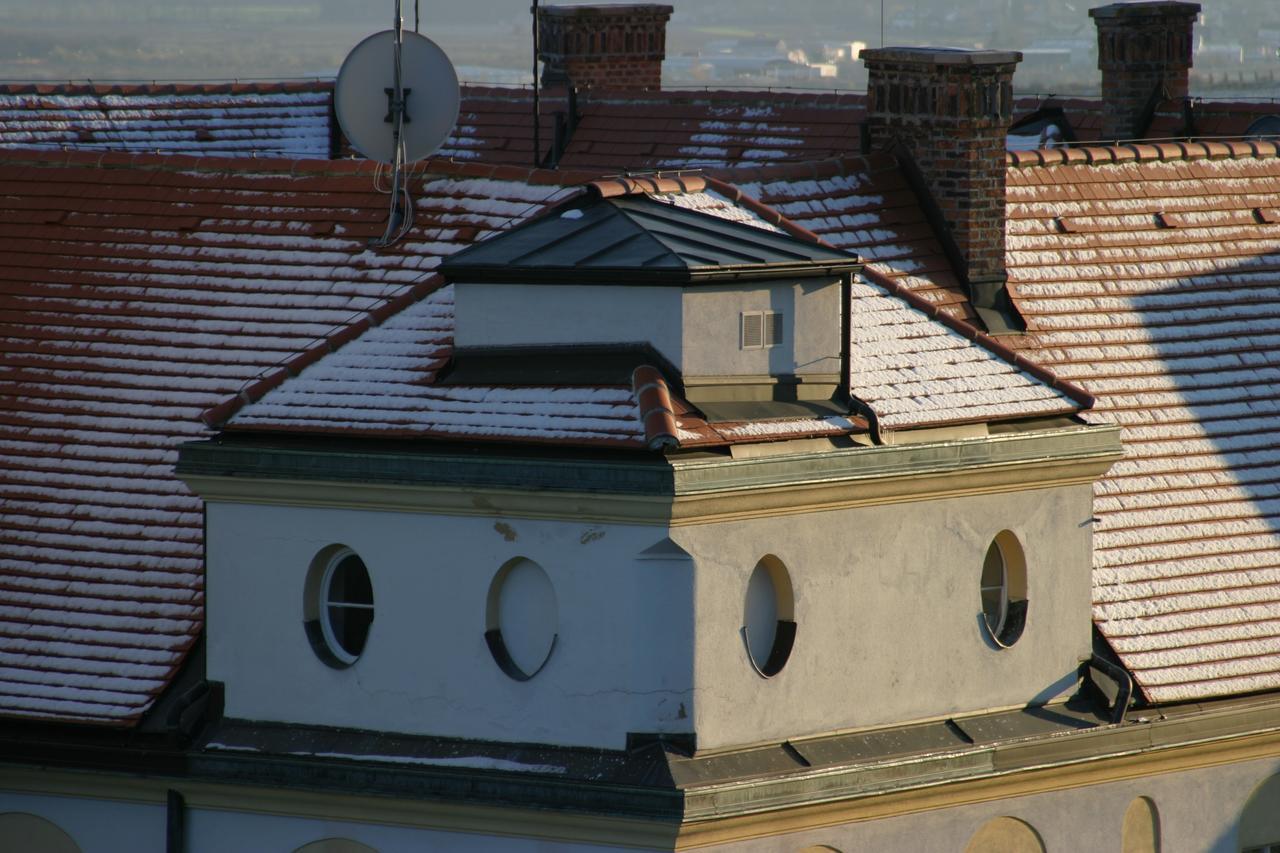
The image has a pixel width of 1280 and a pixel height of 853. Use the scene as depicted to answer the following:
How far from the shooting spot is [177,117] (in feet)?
102

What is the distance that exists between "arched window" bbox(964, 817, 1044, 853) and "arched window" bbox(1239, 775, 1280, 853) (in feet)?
7.83

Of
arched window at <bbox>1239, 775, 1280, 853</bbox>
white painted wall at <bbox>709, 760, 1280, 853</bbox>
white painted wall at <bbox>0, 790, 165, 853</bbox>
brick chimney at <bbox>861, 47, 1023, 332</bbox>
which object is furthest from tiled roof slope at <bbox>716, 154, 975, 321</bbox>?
white painted wall at <bbox>0, 790, 165, 853</bbox>

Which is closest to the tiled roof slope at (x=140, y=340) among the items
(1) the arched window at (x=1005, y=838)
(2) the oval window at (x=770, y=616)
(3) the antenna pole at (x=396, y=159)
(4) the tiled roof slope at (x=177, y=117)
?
(3) the antenna pole at (x=396, y=159)

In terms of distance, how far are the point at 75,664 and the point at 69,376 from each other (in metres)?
3.23

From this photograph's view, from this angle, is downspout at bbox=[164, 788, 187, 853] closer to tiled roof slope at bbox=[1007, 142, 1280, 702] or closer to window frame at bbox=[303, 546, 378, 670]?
window frame at bbox=[303, 546, 378, 670]

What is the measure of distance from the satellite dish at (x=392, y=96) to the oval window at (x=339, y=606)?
14.5 feet

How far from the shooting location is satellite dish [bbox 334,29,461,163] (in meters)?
19.9

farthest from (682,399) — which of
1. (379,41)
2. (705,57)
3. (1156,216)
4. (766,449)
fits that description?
(705,57)

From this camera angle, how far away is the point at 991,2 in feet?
311

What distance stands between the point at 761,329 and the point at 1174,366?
6117 millimetres

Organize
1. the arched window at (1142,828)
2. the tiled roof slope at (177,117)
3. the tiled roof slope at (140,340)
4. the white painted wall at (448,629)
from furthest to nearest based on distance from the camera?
the tiled roof slope at (177,117) → the arched window at (1142,828) → the tiled roof slope at (140,340) → the white painted wall at (448,629)

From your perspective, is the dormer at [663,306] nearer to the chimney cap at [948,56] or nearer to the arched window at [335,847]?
the arched window at [335,847]

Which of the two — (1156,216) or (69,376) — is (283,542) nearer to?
(69,376)

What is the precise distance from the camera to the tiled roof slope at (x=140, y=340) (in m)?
18.9
